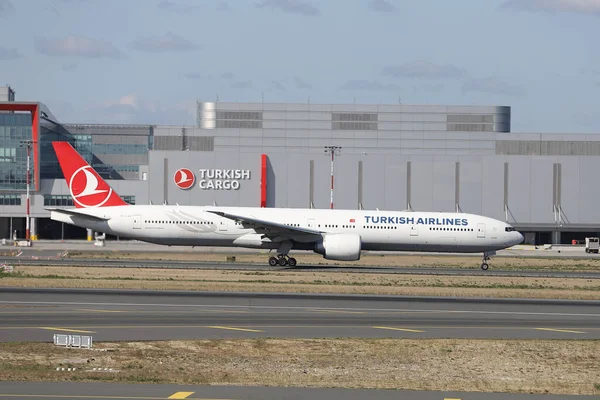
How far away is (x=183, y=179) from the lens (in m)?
88.2

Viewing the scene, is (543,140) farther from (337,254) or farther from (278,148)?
(337,254)

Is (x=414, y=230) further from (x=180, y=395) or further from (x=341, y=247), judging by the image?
(x=180, y=395)

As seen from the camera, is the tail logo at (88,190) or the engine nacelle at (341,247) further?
the tail logo at (88,190)

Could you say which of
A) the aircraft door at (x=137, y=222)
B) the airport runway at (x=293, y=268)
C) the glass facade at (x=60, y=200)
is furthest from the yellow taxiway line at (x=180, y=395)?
the glass facade at (x=60, y=200)

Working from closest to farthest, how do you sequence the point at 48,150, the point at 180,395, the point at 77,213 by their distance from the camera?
the point at 180,395, the point at 77,213, the point at 48,150

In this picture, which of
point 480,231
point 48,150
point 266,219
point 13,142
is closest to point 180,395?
point 266,219

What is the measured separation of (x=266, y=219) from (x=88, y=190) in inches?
494

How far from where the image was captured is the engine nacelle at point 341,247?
4766cm

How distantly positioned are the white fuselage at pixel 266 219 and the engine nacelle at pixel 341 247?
2.52 m

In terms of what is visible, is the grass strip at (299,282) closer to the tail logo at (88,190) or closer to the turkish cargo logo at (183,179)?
the tail logo at (88,190)

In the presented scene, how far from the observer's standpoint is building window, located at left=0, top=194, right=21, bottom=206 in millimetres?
89375

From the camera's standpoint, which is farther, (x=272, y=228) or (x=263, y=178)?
(x=263, y=178)

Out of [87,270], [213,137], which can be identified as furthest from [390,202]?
[87,270]

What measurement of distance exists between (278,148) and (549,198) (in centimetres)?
3440
